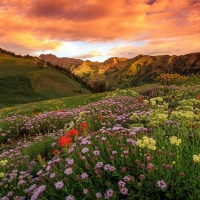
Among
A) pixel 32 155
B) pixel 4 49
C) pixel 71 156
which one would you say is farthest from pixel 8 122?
pixel 4 49

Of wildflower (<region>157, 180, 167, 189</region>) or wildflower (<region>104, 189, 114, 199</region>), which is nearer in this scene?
wildflower (<region>157, 180, 167, 189</region>)

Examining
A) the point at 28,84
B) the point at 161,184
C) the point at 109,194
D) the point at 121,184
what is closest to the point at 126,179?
the point at 121,184

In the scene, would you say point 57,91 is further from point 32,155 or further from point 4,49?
point 32,155

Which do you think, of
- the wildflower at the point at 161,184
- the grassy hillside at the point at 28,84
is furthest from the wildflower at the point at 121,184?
the grassy hillside at the point at 28,84

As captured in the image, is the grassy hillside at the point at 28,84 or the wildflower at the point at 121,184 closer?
the wildflower at the point at 121,184

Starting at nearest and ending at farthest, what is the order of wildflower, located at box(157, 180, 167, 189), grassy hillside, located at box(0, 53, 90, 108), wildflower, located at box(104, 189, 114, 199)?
wildflower, located at box(157, 180, 167, 189) < wildflower, located at box(104, 189, 114, 199) < grassy hillside, located at box(0, 53, 90, 108)

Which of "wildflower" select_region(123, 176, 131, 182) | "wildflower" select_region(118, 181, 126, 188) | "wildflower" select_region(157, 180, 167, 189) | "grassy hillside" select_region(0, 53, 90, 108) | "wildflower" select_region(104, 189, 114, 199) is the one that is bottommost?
"grassy hillside" select_region(0, 53, 90, 108)

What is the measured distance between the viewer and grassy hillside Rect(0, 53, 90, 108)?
2762 inches

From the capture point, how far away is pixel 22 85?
266 ft

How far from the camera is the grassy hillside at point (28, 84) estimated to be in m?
70.2

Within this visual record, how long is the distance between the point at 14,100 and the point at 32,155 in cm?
5970

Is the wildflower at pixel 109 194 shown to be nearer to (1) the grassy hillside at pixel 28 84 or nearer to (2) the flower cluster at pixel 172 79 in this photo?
(2) the flower cluster at pixel 172 79

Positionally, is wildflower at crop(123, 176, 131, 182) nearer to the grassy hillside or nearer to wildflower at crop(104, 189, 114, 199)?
wildflower at crop(104, 189, 114, 199)

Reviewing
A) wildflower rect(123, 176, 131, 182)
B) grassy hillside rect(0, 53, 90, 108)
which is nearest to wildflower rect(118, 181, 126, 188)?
wildflower rect(123, 176, 131, 182)
